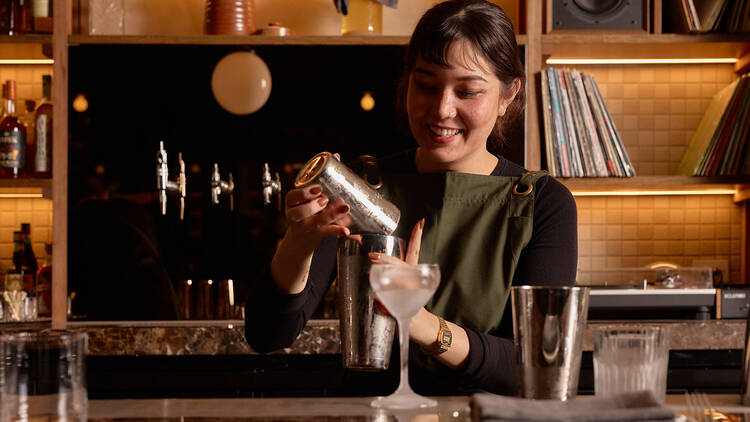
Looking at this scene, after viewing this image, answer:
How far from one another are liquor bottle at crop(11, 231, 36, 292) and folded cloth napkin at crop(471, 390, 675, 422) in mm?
2313

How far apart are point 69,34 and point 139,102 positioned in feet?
1.00

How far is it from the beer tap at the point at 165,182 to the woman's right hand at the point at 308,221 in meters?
1.32

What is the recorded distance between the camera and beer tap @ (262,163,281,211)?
104 inches

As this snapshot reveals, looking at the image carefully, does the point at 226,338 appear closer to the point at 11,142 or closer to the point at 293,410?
the point at 11,142

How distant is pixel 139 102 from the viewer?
2688 mm

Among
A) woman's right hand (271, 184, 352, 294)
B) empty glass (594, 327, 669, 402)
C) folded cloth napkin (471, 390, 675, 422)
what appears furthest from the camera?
woman's right hand (271, 184, 352, 294)

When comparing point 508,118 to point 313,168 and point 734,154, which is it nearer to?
point 313,168

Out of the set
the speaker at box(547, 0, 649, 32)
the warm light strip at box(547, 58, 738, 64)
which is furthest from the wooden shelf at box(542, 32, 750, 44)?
the warm light strip at box(547, 58, 738, 64)

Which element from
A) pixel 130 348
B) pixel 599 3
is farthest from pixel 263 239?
pixel 599 3

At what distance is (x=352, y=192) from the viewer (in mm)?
1188

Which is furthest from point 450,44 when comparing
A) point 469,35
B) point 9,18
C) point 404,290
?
point 9,18

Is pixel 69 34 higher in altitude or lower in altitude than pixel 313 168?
higher

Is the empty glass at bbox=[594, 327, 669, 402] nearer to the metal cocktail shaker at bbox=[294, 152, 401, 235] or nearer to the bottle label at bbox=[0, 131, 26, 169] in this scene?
the metal cocktail shaker at bbox=[294, 152, 401, 235]

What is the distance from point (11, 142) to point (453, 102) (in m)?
1.75
